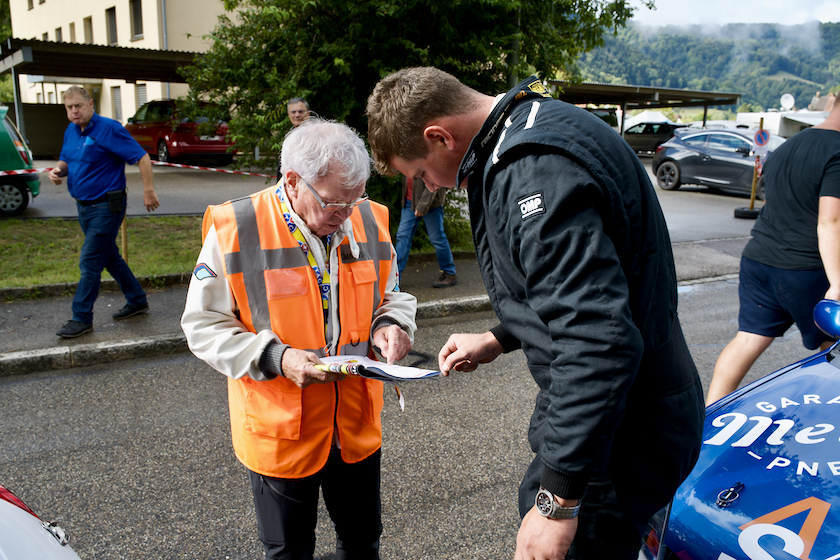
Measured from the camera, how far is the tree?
23.8ft

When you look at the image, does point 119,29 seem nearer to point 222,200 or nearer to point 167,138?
point 167,138

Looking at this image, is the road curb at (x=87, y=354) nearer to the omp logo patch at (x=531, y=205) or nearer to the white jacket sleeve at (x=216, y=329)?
the white jacket sleeve at (x=216, y=329)

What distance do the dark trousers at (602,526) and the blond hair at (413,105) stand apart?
0.90m

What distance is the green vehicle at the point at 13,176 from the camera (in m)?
9.96

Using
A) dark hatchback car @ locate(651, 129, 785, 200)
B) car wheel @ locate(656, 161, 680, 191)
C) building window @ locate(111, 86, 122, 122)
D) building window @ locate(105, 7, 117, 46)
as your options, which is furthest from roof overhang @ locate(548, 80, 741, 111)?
building window @ locate(111, 86, 122, 122)

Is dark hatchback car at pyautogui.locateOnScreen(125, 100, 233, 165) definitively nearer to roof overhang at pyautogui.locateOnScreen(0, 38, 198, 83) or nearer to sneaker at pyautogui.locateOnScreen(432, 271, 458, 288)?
roof overhang at pyautogui.locateOnScreen(0, 38, 198, 83)

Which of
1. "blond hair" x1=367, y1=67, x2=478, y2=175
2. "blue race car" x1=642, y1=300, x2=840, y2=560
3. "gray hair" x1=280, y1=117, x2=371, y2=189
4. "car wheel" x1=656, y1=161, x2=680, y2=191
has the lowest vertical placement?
"car wheel" x1=656, y1=161, x2=680, y2=191

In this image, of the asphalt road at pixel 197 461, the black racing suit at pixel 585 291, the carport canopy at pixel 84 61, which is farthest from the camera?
the carport canopy at pixel 84 61

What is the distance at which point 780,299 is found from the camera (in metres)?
3.46

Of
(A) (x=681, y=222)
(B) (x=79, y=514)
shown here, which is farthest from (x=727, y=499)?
(A) (x=681, y=222)

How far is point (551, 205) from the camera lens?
125cm

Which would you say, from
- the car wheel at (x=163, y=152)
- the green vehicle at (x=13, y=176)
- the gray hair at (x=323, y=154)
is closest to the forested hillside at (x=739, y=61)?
the car wheel at (x=163, y=152)

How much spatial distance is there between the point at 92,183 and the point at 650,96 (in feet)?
99.8

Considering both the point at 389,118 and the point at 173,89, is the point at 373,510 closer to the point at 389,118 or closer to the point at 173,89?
the point at 389,118
